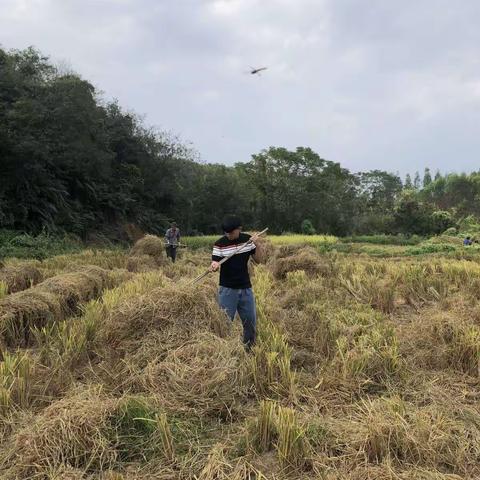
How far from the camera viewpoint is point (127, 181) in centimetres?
2803

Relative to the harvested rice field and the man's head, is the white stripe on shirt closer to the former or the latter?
the man's head

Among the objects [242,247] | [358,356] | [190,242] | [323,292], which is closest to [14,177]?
[190,242]

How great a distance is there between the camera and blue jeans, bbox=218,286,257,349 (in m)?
5.02

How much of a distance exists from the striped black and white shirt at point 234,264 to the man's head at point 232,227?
0.18ft

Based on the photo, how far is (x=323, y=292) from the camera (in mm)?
7758

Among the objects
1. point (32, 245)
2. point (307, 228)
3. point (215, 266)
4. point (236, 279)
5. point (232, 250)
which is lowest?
point (307, 228)

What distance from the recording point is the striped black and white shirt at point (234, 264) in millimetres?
5043

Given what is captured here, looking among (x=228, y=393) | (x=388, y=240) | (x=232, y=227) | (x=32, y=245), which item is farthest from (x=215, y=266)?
(x=388, y=240)

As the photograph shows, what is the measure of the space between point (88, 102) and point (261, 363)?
20.3m

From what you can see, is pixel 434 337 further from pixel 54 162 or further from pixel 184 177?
pixel 184 177

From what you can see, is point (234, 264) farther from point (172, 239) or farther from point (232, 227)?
point (172, 239)

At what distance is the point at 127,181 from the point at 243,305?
79.1 feet

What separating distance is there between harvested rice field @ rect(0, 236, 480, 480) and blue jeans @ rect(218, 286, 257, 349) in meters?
0.14

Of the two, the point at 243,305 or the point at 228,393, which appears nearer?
the point at 228,393
